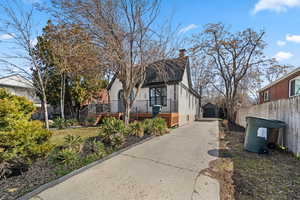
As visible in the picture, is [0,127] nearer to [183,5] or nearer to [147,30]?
[147,30]

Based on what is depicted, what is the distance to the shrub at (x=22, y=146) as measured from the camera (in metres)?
2.95

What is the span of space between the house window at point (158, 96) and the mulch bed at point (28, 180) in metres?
9.03

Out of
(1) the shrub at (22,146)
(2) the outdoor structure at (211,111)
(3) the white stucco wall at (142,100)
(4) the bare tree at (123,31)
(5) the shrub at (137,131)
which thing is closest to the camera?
(1) the shrub at (22,146)

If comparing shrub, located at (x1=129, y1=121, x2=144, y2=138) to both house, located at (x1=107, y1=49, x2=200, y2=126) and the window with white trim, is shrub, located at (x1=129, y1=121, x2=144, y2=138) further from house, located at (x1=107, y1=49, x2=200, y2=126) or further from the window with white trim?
the window with white trim

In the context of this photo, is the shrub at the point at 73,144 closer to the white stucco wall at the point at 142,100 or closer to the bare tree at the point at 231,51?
the white stucco wall at the point at 142,100

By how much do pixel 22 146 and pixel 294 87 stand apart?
515 inches

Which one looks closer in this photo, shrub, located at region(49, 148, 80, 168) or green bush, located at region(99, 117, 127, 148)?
shrub, located at region(49, 148, 80, 168)

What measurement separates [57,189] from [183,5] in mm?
8274

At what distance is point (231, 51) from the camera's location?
14375 mm

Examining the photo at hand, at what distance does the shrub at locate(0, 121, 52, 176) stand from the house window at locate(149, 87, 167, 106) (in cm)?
893

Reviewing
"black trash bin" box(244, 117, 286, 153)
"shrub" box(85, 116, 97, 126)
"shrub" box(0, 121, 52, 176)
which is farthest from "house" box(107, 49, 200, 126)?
"shrub" box(0, 121, 52, 176)

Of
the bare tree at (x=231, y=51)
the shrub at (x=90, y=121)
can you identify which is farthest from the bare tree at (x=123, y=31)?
the bare tree at (x=231, y=51)

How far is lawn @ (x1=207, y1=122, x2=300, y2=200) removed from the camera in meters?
2.51

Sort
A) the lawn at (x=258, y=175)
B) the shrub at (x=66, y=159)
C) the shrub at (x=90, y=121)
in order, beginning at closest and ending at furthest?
the lawn at (x=258, y=175) → the shrub at (x=66, y=159) → the shrub at (x=90, y=121)
